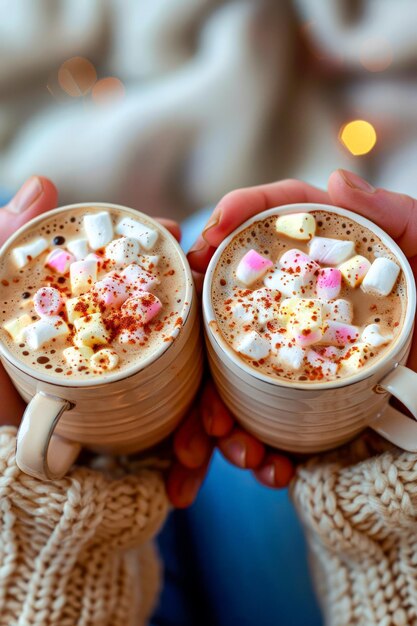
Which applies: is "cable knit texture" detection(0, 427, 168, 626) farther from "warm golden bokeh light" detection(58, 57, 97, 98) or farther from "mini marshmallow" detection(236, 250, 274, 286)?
"warm golden bokeh light" detection(58, 57, 97, 98)

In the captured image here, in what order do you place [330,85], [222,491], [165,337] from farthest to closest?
[330,85], [222,491], [165,337]

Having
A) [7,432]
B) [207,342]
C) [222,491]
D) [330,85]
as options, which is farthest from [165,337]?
[330,85]

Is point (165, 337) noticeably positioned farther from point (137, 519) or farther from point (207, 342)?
point (137, 519)

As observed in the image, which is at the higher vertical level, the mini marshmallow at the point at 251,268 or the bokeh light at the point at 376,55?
the mini marshmallow at the point at 251,268

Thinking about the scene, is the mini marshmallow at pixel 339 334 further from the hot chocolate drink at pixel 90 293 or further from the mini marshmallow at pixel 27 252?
the mini marshmallow at pixel 27 252

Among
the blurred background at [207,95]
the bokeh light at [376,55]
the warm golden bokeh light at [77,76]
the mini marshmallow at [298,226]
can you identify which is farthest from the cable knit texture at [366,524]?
the warm golden bokeh light at [77,76]

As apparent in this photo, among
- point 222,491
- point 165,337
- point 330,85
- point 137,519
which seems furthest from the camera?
point 330,85

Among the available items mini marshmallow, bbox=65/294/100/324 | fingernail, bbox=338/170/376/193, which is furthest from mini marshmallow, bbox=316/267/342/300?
mini marshmallow, bbox=65/294/100/324
